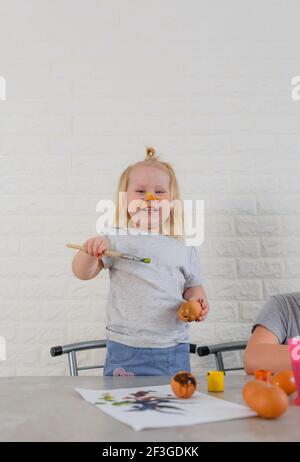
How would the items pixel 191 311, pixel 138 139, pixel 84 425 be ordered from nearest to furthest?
pixel 84 425, pixel 191 311, pixel 138 139

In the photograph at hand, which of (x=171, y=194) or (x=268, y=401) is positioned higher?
(x=171, y=194)

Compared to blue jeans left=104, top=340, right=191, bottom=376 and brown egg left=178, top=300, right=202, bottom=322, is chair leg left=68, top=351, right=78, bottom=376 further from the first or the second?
brown egg left=178, top=300, right=202, bottom=322

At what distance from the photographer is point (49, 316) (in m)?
1.71

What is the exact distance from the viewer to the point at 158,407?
659 mm

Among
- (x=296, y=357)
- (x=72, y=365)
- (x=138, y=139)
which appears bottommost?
(x=72, y=365)

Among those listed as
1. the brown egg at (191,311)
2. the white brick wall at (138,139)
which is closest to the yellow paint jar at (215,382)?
the brown egg at (191,311)

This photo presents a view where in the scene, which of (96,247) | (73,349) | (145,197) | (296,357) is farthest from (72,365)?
(296,357)

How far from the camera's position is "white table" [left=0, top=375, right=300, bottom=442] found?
1.77 ft

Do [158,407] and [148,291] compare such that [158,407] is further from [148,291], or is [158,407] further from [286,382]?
[148,291]

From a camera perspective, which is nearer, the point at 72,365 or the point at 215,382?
the point at 215,382

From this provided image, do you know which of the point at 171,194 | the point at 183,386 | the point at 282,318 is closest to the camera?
the point at 183,386

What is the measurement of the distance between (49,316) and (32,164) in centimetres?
54

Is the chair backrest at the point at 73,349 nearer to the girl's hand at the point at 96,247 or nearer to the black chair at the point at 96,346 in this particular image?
the black chair at the point at 96,346

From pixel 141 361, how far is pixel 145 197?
1.56ft
